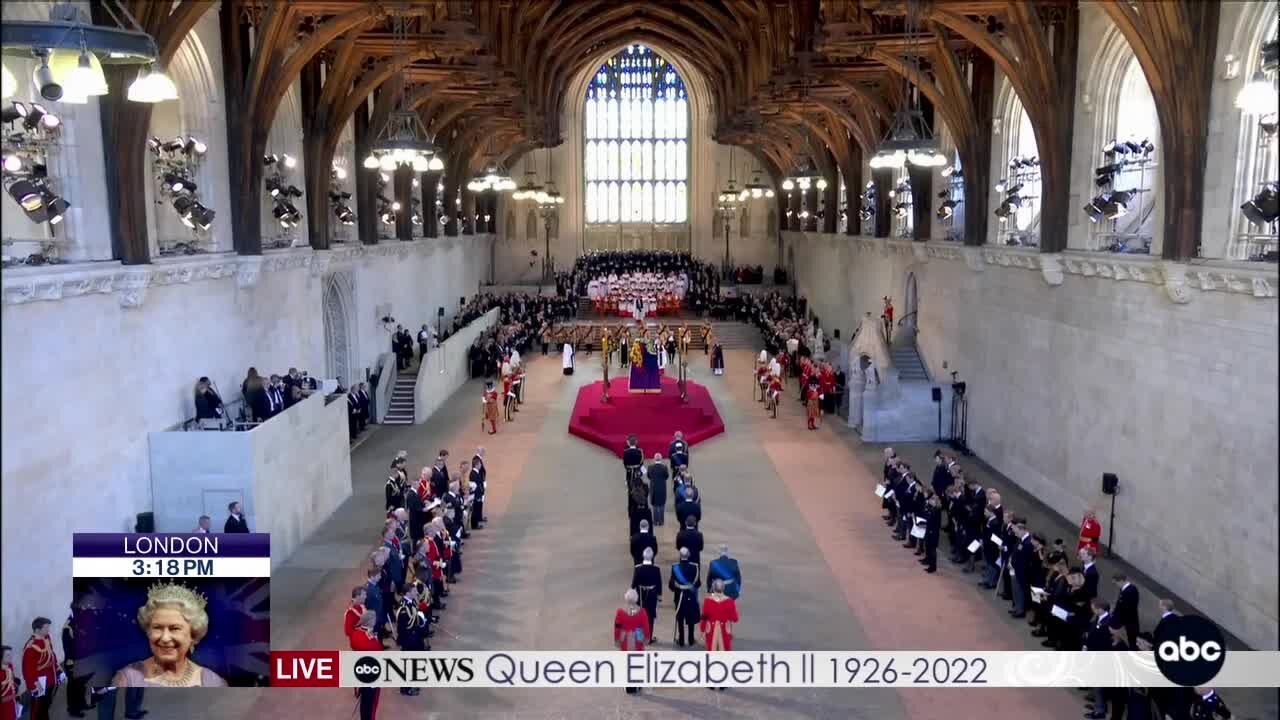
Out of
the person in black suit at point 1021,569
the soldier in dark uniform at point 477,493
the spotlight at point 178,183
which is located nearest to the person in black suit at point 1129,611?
the person in black suit at point 1021,569

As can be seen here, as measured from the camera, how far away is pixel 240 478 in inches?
510

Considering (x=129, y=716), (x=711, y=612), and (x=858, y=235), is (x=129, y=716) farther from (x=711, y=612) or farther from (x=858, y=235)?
(x=858, y=235)

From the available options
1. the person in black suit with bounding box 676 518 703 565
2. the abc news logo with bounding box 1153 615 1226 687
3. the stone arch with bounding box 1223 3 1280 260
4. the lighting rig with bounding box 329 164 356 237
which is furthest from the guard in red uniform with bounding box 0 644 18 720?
the lighting rig with bounding box 329 164 356 237

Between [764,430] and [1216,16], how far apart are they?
43.7ft

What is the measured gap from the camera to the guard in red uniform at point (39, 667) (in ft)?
30.0

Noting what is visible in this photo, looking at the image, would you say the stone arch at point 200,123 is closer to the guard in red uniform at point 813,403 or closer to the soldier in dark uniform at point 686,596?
the soldier in dark uniform at point 686,596

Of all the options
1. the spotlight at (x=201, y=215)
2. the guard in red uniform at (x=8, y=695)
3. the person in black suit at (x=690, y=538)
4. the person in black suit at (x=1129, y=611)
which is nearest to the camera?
the guard in red uniform at (x=8, y=695)

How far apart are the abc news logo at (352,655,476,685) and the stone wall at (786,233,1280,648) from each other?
7112 millimetres

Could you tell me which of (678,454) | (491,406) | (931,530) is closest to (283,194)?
(491,406)

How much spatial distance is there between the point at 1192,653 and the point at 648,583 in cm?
670

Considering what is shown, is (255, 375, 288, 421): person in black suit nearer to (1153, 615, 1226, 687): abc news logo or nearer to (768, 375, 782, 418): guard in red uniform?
(768, 375, 782, 418): guard in red uniform

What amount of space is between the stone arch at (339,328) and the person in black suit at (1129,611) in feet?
59.0

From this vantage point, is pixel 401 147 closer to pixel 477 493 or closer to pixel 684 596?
pixel 477 493

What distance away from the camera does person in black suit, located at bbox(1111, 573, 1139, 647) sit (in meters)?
9.88
